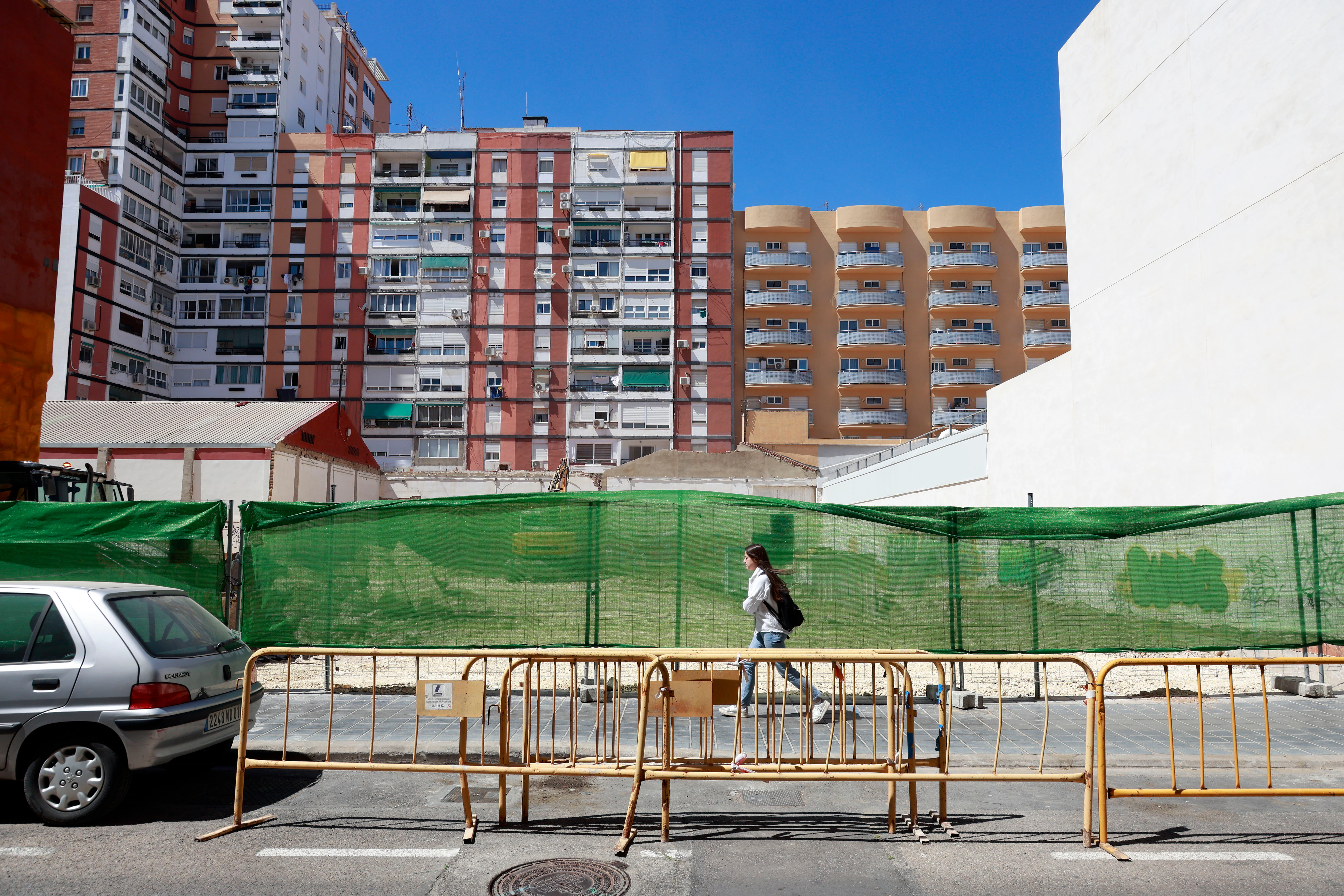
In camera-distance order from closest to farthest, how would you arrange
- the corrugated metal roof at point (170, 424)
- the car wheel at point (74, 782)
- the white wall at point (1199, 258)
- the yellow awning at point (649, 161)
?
the car wheel at point (74, 782) < the white wall at point (1199, 258) < the corrugated metal roof at point (170, 424) < the yellow awning at point (649, 161)

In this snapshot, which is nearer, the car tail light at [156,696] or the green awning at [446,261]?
the car tail light at [156,696]

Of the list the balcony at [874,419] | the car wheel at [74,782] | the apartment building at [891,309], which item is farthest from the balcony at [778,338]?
the car wheel at [74,782]

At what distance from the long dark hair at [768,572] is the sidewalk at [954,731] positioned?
1258 mm

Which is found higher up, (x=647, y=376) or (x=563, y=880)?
(x=647, y=376)

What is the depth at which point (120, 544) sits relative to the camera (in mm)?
10102

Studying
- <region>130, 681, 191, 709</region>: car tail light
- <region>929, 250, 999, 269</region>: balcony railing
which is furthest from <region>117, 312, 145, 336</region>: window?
<region>130, 681, 191, 709</region>: car tail light

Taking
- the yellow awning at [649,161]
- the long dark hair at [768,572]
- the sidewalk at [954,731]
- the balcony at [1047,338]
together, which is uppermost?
the yellow awning at [649,161]

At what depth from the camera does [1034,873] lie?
5051 millimetres

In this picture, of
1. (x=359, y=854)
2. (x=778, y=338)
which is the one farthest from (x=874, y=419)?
(x=359, y=854)

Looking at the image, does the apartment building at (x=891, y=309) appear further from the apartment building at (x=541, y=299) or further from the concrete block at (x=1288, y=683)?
the concrete block at (x=1288, y=683)

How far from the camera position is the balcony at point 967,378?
62.4 metres

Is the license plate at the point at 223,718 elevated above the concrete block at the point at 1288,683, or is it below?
above

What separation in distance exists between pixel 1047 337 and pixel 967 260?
766cm

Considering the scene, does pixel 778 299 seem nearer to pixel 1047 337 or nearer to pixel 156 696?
pixel 1047 337
